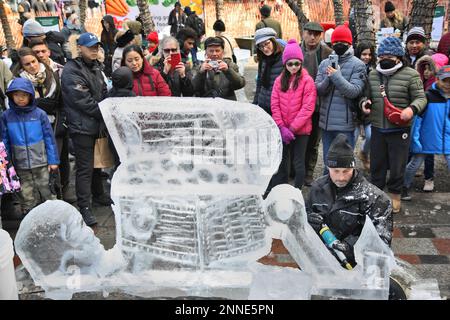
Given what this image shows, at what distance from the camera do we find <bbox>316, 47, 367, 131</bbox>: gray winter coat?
172 inches

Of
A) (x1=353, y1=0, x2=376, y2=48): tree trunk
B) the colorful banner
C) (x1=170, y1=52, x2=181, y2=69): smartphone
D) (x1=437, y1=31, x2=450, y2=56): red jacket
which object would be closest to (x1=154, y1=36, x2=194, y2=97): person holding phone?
(x1=170, y1=52, x2=181, y2=69): smartphone

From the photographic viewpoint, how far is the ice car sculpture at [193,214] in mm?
2818

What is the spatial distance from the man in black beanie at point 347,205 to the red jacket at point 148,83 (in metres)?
2.08

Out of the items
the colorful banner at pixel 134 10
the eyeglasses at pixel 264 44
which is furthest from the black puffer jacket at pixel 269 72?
the colorful banner at pixel 134 10

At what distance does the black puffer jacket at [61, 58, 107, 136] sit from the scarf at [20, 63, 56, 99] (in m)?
0.32

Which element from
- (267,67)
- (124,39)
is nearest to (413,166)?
(267,67)

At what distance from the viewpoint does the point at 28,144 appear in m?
4.20

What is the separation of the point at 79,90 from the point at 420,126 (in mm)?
3275

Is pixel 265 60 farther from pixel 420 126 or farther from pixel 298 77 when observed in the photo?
pixel 420 126

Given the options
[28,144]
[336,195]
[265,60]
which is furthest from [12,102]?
[336,195]

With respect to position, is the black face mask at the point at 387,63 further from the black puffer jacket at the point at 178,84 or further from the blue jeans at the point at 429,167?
the black puffer jacket at the point at 178,84

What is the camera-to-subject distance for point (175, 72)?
190 inches

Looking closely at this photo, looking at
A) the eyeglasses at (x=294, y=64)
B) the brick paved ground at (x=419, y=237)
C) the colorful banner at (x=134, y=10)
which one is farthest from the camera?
the colorful banner at (x=134, y=10)

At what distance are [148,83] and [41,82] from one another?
987 mm
